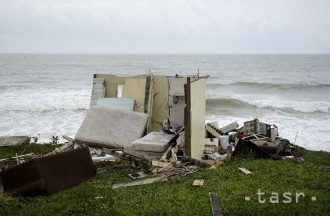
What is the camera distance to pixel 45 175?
8.29 metres

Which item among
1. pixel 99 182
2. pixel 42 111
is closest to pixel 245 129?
pixel 99 182

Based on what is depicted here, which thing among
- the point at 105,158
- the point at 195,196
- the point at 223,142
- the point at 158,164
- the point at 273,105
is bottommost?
the point at 273,105

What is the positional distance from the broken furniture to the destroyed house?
2.29 meters

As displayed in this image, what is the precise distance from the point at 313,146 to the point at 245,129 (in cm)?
460

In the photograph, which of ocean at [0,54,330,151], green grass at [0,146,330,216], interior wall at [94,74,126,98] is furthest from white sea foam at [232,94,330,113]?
green grass at [0,146,330,216]

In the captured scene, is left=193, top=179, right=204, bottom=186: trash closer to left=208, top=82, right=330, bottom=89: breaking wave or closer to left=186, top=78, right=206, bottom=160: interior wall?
left=186, top=78, right=206, bottom=160: interior wall

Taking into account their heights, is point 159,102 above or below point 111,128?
above

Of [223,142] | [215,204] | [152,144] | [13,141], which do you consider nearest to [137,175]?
[152,144]

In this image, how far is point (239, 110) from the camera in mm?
30031

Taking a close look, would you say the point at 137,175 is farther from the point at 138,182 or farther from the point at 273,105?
the point at 273,105

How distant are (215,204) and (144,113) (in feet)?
23.4

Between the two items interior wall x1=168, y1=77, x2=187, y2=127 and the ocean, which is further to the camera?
the ocean

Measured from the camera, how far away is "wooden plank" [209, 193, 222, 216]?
239 inches

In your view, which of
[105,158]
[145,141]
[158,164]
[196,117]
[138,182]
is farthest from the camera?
[196,117]
